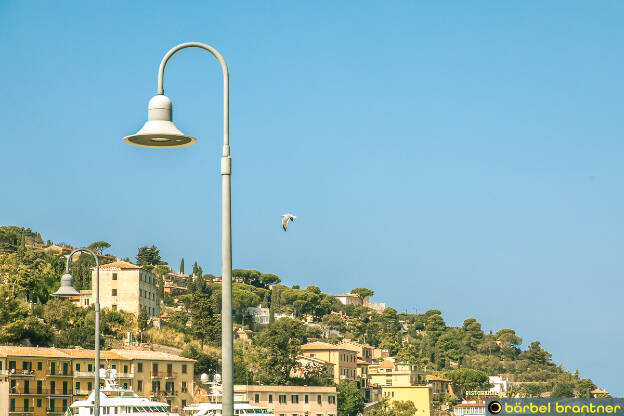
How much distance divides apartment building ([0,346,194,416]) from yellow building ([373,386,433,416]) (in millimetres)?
35889

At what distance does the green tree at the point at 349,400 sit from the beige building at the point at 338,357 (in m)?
8.65

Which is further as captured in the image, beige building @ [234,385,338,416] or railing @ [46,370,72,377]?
beige building @ [234,385,338,416]

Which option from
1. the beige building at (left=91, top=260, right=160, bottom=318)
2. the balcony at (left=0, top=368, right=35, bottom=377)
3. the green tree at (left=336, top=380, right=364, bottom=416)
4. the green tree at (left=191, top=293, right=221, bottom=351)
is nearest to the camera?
the balcony at (left=0, top=368, right=35, bottom=377)

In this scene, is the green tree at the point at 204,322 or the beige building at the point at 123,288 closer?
the green tree at the point at 204,322

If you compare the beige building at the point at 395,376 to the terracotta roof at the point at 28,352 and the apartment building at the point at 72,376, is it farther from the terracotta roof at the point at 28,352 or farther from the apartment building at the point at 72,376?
the terracotta roof at the point at 28,352

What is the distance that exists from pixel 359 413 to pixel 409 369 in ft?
61.2

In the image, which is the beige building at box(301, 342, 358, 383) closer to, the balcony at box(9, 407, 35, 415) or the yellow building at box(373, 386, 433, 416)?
the yellow building at box(373, 386, 433, 416)

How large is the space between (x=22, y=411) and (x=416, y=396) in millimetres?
59826

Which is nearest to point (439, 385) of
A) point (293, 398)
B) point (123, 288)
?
point (123, 288)

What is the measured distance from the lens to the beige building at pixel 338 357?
130250mm

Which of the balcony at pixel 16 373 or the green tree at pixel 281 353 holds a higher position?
the green tree at pixel 281 353

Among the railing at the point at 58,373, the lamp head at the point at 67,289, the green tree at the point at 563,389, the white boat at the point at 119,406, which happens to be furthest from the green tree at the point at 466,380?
the lamp head at the point at 67,289

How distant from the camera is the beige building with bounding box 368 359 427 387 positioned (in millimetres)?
133750

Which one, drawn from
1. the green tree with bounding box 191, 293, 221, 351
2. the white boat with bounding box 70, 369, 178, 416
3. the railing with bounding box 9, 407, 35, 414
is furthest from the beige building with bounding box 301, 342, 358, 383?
the white boat with bounding box 70, 369, 178, 416
